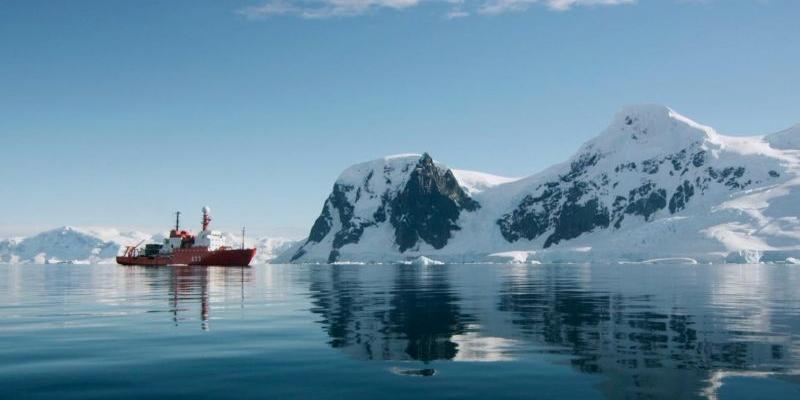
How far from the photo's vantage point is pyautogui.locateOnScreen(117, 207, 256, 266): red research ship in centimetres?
17050

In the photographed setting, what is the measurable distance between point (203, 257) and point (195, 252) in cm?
301

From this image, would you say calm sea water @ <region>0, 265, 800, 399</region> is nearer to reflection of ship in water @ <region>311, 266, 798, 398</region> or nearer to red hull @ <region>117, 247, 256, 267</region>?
reflection of ship in water @ <region>311, 266, 798, 398</region>

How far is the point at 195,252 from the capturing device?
173875 mm

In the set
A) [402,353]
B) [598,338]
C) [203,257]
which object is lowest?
A: [203,257]

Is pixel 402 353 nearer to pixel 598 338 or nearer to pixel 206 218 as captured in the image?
pixel 598 338

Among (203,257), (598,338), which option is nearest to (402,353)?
(598,338)

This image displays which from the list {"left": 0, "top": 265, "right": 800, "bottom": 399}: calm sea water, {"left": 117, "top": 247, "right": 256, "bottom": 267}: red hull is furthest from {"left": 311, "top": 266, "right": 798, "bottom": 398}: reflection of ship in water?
{"left": 117, "top": 247, "right": 256, "bottom": 267}: red hull

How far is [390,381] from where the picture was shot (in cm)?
1673

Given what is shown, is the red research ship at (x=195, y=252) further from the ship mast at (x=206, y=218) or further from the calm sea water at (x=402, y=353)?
the calm sea water at (x=402, y=353)

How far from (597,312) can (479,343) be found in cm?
1374

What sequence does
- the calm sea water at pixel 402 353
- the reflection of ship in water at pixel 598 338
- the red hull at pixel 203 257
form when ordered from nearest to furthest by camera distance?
the calm sea water at pixel 402 353, the reflection of ship in water at pixel 598 338, the red hull at pixel 203 257

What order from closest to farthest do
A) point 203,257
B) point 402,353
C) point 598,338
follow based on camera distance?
1. point 402,353
2. point 598,338
3. point 203,257

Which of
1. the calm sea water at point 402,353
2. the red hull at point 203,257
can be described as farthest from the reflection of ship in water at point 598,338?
the red hull at point 203,257

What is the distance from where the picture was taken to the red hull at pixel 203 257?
16962 cm
